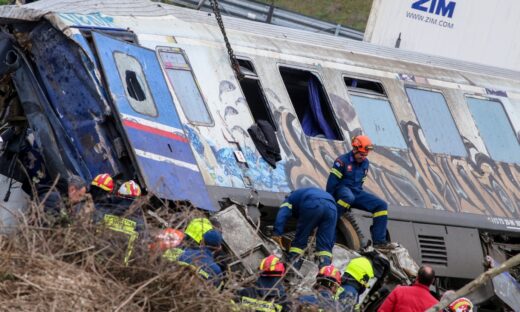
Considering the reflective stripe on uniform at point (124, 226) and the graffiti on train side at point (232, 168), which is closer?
the reflective stripe on uniform at point (124, 226)

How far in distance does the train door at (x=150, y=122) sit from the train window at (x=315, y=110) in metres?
2.53

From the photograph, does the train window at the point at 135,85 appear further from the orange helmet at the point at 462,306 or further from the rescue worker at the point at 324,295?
the orange helmet at the point at 462,306

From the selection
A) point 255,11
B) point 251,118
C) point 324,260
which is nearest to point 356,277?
point 324,260

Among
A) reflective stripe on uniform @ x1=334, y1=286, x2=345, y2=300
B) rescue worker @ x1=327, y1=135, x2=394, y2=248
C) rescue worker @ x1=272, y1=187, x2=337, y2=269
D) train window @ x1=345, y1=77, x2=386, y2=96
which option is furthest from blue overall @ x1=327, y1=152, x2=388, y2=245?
reflective stripe on uniform @ x1=334, y1=286, x2=345, y2=300

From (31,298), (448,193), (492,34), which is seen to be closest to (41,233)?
(31,298)

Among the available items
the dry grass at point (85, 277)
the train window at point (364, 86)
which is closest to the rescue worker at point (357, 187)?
the train window at point (364, 86)

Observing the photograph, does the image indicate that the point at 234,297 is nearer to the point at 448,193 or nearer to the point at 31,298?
the point at 31,298

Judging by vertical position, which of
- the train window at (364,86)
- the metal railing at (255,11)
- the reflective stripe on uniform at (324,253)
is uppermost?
the train window at (364,86)

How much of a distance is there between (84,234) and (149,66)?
4.52 metres

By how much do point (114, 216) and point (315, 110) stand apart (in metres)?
5.78

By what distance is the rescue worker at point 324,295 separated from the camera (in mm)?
10312

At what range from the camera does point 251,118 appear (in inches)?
575

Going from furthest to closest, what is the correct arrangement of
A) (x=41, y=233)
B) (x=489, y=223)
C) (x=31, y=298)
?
(x=489, y=223) → (x=41, y=233) → (x=31, y=298)

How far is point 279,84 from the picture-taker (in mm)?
15305
